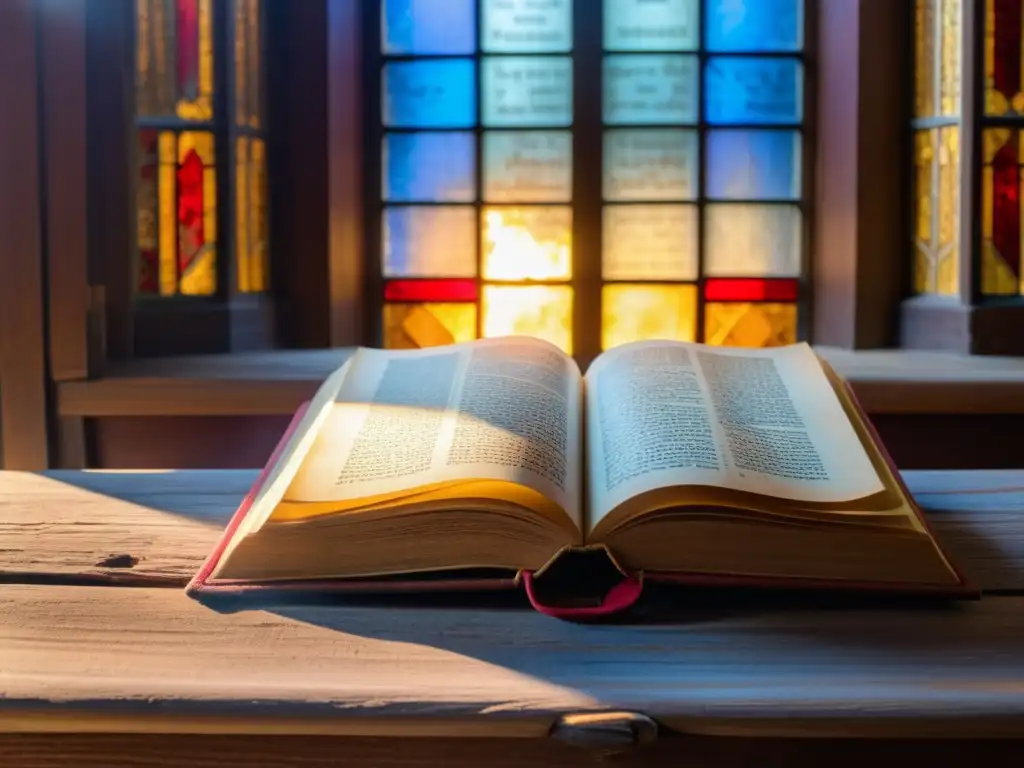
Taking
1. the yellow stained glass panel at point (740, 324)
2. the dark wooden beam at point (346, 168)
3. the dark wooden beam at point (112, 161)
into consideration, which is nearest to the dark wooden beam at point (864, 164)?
the yellow stained glass panel at point (740, 324)

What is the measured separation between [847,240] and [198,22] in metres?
1.26

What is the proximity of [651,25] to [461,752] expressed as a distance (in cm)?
189

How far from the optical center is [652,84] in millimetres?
2307

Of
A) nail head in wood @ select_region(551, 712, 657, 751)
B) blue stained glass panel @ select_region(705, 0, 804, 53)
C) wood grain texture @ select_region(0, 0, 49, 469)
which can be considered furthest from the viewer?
blue stained glass panel @ select_region(705, 0, 804, 53)

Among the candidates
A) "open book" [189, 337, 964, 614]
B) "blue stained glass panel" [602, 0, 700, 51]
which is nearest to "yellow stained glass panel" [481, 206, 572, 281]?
"blue stained glass panel" [602, 0, 700, 51]

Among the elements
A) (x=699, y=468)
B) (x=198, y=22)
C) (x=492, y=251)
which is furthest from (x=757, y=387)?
(x=198, y=22)

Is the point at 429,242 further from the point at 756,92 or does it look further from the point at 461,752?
the point at 461,752

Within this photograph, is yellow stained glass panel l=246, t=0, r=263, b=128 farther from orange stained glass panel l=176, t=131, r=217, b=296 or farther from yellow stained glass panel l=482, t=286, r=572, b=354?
yellow stained glass panel l=482, t=286, r=572, b=354

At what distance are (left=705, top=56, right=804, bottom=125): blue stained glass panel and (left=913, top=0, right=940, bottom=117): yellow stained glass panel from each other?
0.22 m

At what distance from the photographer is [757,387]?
45.6 inches

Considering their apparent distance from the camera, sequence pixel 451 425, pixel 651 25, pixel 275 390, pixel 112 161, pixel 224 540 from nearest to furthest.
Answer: pixel 224 540, pixel 451 425, pixel 275 390, pixel 112 161, pixel 651 25

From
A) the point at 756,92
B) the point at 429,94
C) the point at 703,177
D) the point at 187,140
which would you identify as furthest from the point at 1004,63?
the point at 187,140

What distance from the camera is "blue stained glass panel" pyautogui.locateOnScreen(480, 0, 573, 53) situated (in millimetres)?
2297

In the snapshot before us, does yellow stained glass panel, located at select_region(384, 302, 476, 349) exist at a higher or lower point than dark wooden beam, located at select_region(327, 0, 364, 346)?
lower
